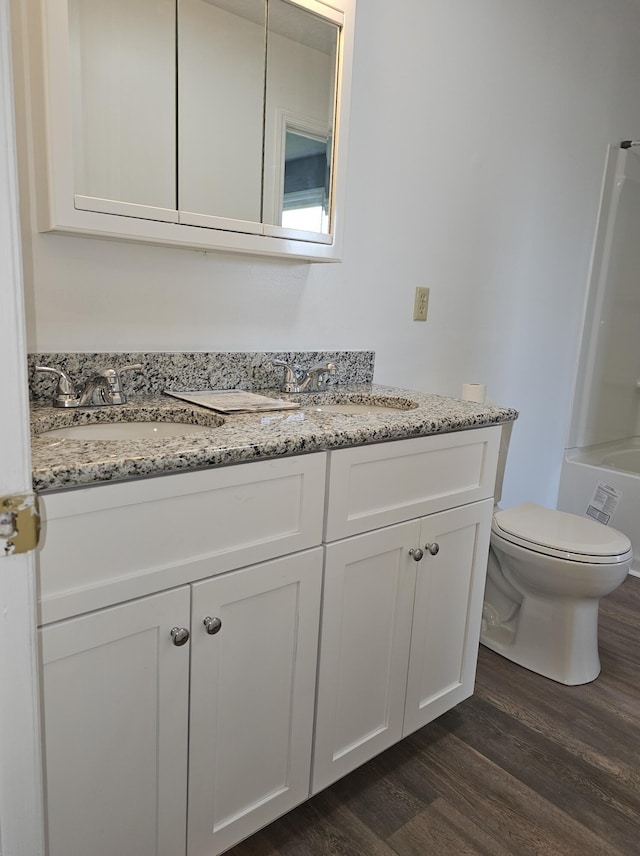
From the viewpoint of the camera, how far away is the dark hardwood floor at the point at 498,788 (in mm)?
1331

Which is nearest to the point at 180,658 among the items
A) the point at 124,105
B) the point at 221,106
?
the point at 124,105

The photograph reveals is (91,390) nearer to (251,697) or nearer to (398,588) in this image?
(251,697)

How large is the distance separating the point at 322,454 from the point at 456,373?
130cm

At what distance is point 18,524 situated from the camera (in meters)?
0.64

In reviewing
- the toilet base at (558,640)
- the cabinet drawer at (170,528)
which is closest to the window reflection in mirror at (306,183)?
the cabinet drawer at (170,528)

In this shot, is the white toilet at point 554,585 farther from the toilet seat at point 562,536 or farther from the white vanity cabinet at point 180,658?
the white vanity cabinet at point 180,658

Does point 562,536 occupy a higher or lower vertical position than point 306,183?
lower

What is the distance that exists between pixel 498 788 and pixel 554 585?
24.8 inches

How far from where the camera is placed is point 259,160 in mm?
1511

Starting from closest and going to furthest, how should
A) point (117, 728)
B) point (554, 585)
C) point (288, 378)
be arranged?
point (117, 728), point (288, 378), point (554, 585)

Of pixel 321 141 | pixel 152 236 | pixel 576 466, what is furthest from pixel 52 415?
pixel 576 466

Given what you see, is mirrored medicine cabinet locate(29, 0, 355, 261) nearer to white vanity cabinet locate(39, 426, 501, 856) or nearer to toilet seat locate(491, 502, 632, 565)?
white vanity cabinet locate(39, 426, 501, 856)

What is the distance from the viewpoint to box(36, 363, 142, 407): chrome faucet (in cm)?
129

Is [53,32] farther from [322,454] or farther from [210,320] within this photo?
[322,454]
